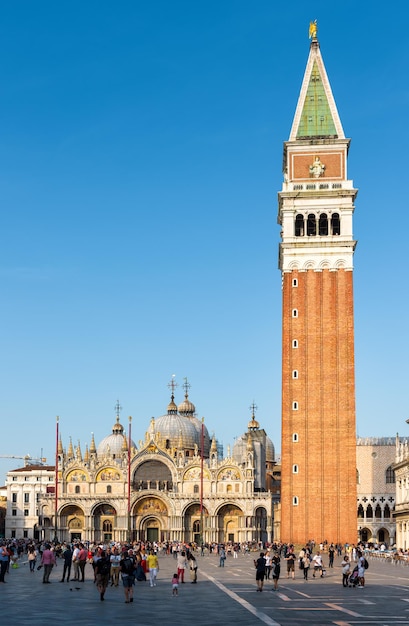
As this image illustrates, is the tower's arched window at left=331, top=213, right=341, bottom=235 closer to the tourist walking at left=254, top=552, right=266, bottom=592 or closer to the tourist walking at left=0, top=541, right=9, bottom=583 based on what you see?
the tourist walking at left=0, top=541, right=9, bottom=583

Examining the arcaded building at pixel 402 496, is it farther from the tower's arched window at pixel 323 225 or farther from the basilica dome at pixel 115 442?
the basilica dome at pixel 115 442

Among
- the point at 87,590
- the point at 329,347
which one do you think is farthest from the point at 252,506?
the point at 87,590

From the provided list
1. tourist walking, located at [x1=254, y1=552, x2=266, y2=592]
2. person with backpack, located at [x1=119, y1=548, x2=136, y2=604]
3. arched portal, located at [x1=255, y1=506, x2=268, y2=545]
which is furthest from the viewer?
arched portal, located at [x1=255, y1=506, x2=268, y2=545]

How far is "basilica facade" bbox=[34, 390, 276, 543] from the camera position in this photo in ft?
334

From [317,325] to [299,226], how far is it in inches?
363

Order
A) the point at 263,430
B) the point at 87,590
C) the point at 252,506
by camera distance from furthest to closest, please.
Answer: the point at 263,430, the point at 252,506, the point at 87,590

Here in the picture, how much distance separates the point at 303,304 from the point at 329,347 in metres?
4.43

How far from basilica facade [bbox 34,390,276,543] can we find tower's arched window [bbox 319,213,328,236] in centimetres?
3029

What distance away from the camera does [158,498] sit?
10388 centimetres

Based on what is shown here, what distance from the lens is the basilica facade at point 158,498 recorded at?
334 feet

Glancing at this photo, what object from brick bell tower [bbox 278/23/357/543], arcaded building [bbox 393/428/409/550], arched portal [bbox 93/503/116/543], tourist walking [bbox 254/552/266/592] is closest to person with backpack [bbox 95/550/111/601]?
tourist walking [bbox 254/552/266/592]

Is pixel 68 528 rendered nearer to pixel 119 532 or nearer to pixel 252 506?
pixel 119 532

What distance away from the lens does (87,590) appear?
35031mm

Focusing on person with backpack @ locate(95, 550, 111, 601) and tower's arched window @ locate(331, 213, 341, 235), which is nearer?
person with backpack @ locate(95, 550, 111, 601)
